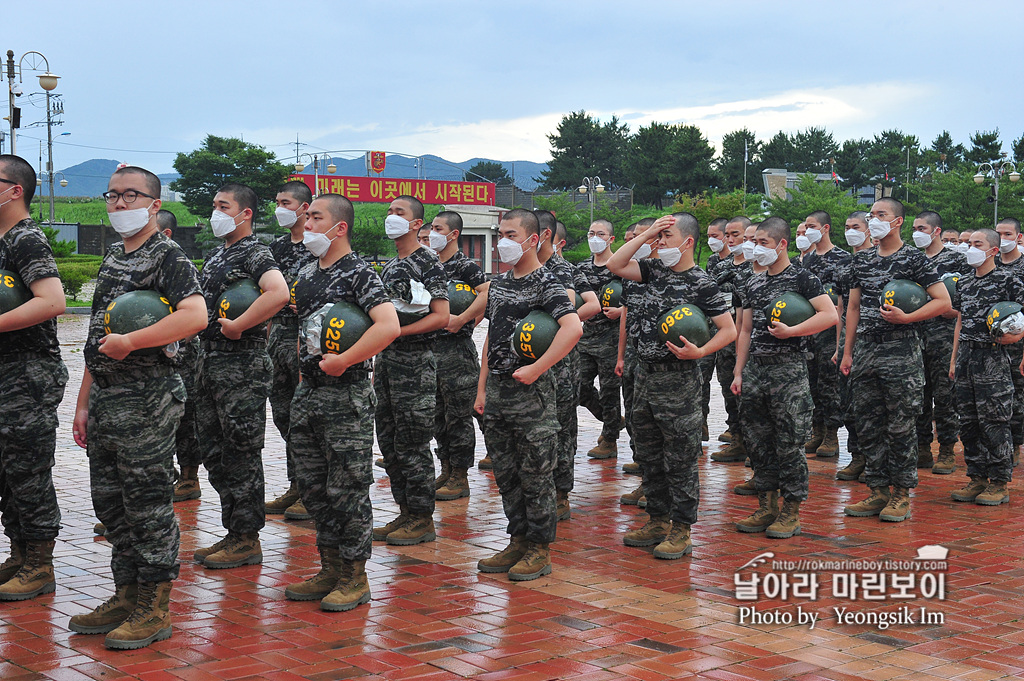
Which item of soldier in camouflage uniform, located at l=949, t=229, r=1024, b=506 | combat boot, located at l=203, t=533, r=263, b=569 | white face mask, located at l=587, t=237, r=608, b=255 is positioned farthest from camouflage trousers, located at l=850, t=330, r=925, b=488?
combat boot, located at l=203, t=533, r=263, b=569

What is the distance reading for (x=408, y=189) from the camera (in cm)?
6203

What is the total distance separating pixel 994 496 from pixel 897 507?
1.24 meters

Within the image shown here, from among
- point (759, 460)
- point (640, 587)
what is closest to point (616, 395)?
point (759, 460)

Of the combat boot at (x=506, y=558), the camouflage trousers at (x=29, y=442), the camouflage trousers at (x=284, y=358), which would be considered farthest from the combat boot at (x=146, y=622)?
the camouflage trousers at (x=284, y=358)

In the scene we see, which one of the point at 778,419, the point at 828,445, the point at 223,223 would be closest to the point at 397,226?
the point at 223,223

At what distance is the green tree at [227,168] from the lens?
5653 cm

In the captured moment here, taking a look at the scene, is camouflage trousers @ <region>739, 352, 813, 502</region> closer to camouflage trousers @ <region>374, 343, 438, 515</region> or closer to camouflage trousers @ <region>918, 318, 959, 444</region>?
camouflage trousers @ <region>374, 343, 438, 515</region>

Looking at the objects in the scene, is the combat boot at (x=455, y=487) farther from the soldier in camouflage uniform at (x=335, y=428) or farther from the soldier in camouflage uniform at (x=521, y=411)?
the soldier in camouflage uniform at (x=335, y=428)

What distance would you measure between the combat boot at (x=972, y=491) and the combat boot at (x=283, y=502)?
5.54 meters

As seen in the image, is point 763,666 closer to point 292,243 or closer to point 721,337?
point 721,337

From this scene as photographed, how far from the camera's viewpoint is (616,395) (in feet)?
34.8

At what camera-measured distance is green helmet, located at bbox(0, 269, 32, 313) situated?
5590mm

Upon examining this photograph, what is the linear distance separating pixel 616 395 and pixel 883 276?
303cm

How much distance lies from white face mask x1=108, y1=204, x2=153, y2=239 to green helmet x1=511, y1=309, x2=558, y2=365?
7.25ft
